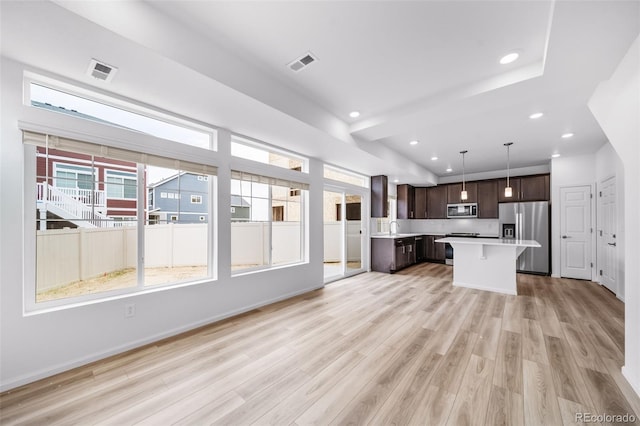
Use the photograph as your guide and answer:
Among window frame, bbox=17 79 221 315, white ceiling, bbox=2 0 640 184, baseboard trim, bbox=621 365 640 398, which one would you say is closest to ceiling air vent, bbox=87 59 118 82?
white ceiling, bbox=2 0 640 184

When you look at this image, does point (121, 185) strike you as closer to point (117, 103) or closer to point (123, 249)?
point (123, 249)

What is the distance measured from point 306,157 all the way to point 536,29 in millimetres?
3303

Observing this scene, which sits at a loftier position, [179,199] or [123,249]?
[179,199]

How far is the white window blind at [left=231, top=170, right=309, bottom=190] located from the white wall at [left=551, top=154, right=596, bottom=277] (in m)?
5.72

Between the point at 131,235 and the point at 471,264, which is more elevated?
the point at 131,235

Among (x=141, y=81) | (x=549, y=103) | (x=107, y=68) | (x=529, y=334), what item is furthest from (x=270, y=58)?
(x=529, y=334)

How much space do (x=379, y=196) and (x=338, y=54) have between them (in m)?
4.35

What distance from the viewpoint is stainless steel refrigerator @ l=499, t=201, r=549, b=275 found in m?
5.81

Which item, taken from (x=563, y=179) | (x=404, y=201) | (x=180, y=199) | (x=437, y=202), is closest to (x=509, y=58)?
(x=180, y=199)

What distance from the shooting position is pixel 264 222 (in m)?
4.06

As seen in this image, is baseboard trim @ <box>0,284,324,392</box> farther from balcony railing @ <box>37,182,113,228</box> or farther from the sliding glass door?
the sliding glass door

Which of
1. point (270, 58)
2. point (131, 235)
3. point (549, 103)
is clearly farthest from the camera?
point (549, 103)

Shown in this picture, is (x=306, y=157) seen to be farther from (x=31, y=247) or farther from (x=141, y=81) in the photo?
(x=31, y=247)

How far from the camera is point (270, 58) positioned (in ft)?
7.73
